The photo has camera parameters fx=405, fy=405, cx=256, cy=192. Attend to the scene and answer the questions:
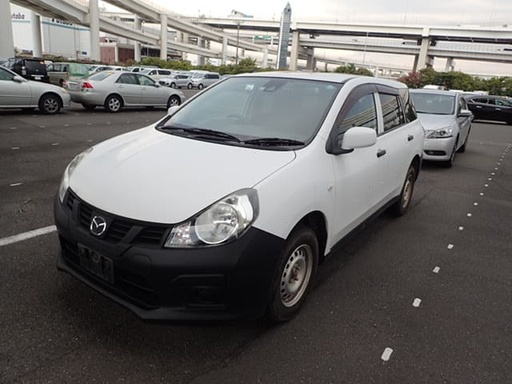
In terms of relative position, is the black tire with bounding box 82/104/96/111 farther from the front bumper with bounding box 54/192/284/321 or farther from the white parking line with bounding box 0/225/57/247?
the front bumper with bounding box 54/192/284/321

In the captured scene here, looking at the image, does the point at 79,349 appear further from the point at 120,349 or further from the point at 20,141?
the point at 20,141

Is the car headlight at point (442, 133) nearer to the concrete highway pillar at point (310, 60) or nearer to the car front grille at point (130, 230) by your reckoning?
the car front grille at point (130, 230)

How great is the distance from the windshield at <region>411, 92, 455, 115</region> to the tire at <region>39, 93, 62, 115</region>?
1025 cm

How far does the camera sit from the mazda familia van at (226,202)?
89.0 inches

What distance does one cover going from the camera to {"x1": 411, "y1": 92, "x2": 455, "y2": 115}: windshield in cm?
911

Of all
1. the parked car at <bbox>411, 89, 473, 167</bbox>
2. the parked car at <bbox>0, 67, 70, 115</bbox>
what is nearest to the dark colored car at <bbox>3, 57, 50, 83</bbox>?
the parked car at <bbox>0, 67, 70, 115</bbox>

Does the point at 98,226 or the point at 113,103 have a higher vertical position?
the point at 98,226

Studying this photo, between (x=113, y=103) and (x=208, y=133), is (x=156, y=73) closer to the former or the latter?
(x=113, y=103)

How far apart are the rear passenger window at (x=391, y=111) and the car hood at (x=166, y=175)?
1.83 m

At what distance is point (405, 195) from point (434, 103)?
509 cm

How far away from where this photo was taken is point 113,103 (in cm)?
1424

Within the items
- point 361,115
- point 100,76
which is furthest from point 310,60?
point 361,115

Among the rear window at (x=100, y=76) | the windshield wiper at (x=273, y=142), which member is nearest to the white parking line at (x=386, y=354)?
the windshield wiper at (x=273, y=142)

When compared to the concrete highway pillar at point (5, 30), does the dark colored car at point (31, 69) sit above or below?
below
